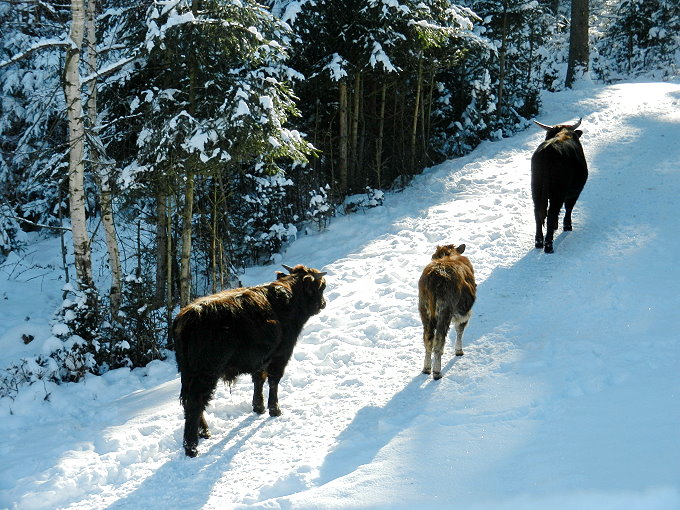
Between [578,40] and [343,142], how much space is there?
38.3 ft

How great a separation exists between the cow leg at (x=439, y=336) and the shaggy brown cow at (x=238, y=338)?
158 cm

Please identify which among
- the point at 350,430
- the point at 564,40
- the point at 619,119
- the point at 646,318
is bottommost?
the point at 350,430

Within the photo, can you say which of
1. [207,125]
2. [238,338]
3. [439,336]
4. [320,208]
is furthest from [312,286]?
[320,208]

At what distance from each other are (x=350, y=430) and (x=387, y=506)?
4.55 ft

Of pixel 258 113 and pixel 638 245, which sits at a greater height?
pixel 258 113

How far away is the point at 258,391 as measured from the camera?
675cm

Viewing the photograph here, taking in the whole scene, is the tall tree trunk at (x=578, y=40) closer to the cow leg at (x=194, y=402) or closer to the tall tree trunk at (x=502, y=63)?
the tall tree trunk at (x=502, y=63)

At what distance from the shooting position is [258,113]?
9.05 m

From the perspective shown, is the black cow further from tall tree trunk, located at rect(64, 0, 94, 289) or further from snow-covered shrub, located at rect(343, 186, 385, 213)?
tall tree trunk, located at rect(64, 0, 94, 289)

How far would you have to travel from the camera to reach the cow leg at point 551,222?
30.8ft

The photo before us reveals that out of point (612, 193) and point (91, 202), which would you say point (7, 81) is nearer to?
point (91, 202)

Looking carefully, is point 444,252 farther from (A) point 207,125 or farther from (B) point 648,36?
(B) point 648,36

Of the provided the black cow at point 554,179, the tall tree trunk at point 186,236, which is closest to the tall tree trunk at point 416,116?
the black cow at point 554,179

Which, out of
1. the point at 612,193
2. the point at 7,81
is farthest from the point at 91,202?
the point at 612,193
